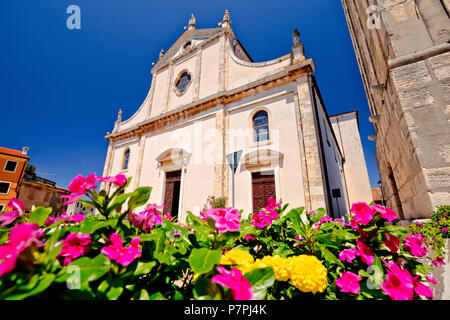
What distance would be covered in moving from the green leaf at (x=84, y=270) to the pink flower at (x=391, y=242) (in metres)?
1.12

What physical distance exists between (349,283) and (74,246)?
107 centimetres

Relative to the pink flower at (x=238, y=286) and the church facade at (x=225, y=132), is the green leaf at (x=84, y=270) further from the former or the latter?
the church facade at (x=225, y=132)

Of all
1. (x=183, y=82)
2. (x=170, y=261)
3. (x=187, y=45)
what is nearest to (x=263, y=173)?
(x=170, y=261)

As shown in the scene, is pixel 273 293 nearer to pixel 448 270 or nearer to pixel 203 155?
pixel 448 270

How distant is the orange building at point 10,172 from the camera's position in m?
16.8

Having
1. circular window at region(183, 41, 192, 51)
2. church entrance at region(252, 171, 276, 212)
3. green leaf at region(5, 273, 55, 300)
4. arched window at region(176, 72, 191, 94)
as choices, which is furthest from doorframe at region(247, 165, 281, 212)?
circular window at region(183, 41, 192, 51)

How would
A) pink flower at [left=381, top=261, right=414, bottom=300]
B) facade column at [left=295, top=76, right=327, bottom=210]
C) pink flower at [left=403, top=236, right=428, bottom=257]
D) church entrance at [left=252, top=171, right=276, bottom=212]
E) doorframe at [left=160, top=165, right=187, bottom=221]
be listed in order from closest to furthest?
pink flower at [left=381, top=261, right=414, bottom=300] < pink flower at [left=403, top=236, right=428, bottom=257] < facade column at [left=295, top=76, right=327, bottom=210] < church entrance at [left=252, top=171, right=276, bottom=212] < doorframe at [left=160, top=165, right=187, bottom=221]

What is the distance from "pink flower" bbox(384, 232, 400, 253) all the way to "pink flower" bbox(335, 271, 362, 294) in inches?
7.6

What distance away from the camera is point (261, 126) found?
29.5ft

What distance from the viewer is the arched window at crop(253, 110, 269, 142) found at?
8828 mm

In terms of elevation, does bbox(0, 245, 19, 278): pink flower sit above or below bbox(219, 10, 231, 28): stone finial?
below

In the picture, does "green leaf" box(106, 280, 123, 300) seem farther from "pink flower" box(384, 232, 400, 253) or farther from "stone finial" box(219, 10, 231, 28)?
"stone finial" box(219, 10, 231, 28)

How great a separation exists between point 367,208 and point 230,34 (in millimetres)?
14140

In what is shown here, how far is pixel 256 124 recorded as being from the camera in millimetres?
9219
